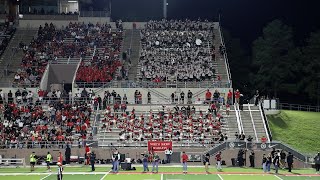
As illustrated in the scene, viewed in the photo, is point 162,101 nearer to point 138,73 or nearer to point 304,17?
point 138,73

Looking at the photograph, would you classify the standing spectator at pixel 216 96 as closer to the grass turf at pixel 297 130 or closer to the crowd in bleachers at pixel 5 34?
the grass turf at pixel 297 130

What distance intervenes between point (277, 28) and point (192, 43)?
48.4 ft

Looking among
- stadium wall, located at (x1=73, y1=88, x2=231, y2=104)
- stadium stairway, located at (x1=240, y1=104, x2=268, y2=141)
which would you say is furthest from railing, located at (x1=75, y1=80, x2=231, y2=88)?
stadium stairway, located at (x1=240, y1=104, x2=268, y2=141)

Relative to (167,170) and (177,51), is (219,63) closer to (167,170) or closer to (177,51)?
(177,51)

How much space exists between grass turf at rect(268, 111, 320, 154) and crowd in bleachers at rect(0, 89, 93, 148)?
1549 centimetres

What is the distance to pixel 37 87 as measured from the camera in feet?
171

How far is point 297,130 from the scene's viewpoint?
159 ft

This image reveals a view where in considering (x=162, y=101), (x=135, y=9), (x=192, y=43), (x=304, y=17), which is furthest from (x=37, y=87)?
(x=304, y=17)

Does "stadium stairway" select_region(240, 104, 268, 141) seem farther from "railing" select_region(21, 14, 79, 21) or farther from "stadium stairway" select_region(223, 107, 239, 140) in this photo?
"railing" select_region(21, 14, 79, 21)

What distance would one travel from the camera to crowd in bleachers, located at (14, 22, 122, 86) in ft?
177

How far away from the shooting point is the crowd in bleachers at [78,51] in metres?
53.8

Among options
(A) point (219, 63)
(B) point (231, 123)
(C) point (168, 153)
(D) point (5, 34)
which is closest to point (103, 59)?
(A) point (219, 63)

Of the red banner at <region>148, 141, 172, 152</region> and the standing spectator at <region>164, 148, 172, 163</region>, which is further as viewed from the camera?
the red banner at <region>148, 141, 172, 152</region>

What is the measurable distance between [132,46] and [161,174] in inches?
1104
